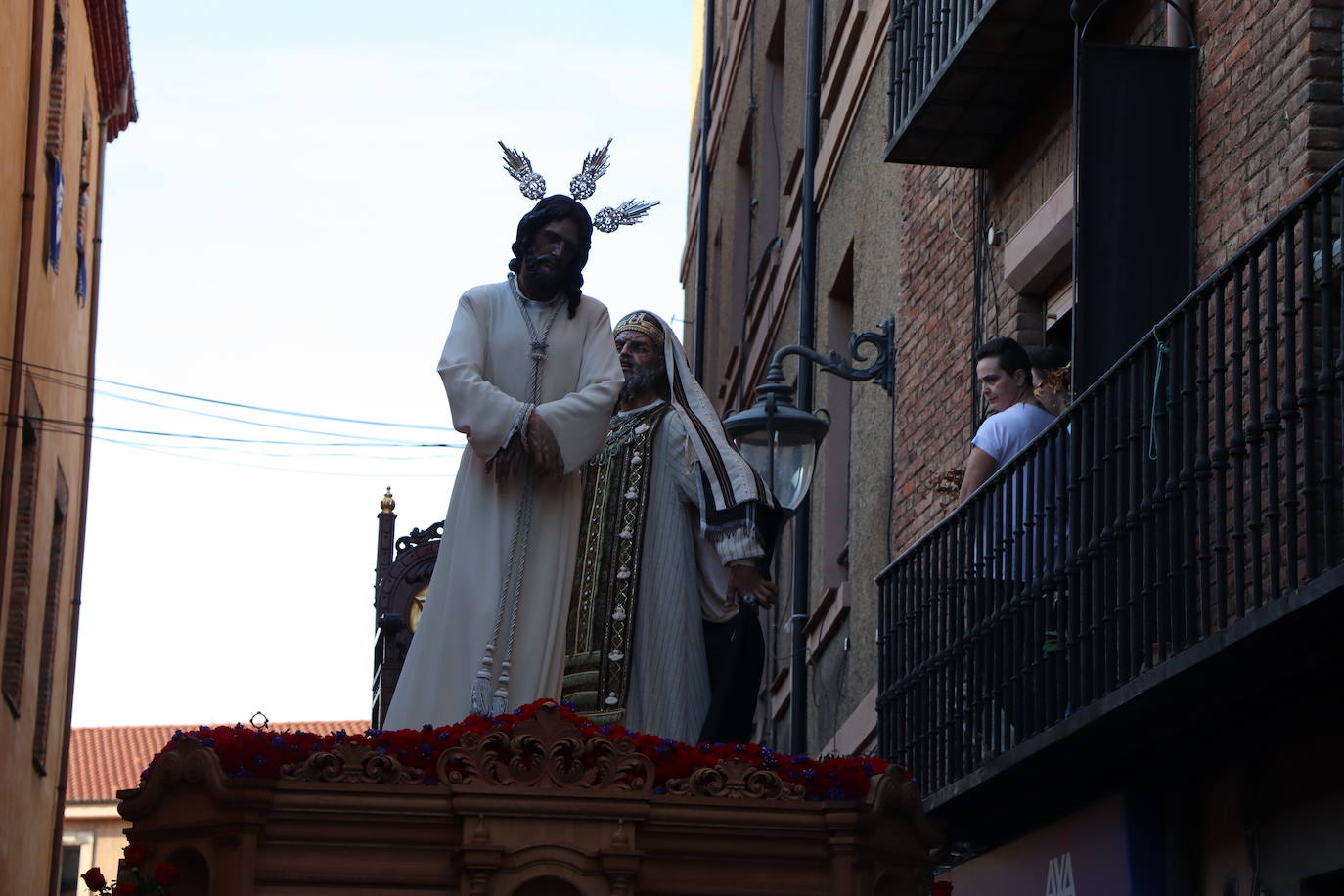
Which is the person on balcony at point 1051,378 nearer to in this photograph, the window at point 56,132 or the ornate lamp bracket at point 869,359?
the ornate lamp bracket at point 869,359

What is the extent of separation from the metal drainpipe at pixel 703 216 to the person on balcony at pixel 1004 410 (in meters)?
17.4

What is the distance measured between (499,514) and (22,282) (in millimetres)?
10988

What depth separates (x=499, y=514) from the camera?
296 inches

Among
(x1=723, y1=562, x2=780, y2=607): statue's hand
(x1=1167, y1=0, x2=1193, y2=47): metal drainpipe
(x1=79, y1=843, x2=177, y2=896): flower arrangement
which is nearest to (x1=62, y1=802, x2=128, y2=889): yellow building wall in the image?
(x1=1167, y1=0, x2=1193, y2=47): metal drainpipe

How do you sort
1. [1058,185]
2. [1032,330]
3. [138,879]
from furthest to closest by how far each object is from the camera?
[1032,330] → [1058,185] → [138,879]

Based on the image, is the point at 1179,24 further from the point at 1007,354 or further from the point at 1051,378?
the point at 1051,378

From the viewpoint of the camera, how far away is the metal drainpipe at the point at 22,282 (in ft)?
56.8

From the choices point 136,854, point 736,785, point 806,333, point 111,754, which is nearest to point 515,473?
point 736,785

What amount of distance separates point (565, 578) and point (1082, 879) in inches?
136

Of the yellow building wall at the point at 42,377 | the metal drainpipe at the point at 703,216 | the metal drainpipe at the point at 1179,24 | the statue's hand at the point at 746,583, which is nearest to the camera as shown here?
the statue's hand at the point at 746,583

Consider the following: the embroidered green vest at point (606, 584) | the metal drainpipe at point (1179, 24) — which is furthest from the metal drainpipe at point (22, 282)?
the embroidered green vest at point (606, 584)

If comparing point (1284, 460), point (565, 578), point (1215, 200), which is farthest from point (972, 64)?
point (565, 578)

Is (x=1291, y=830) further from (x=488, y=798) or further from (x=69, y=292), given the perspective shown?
(x=69, y=292)

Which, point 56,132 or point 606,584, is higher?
point 56,132
